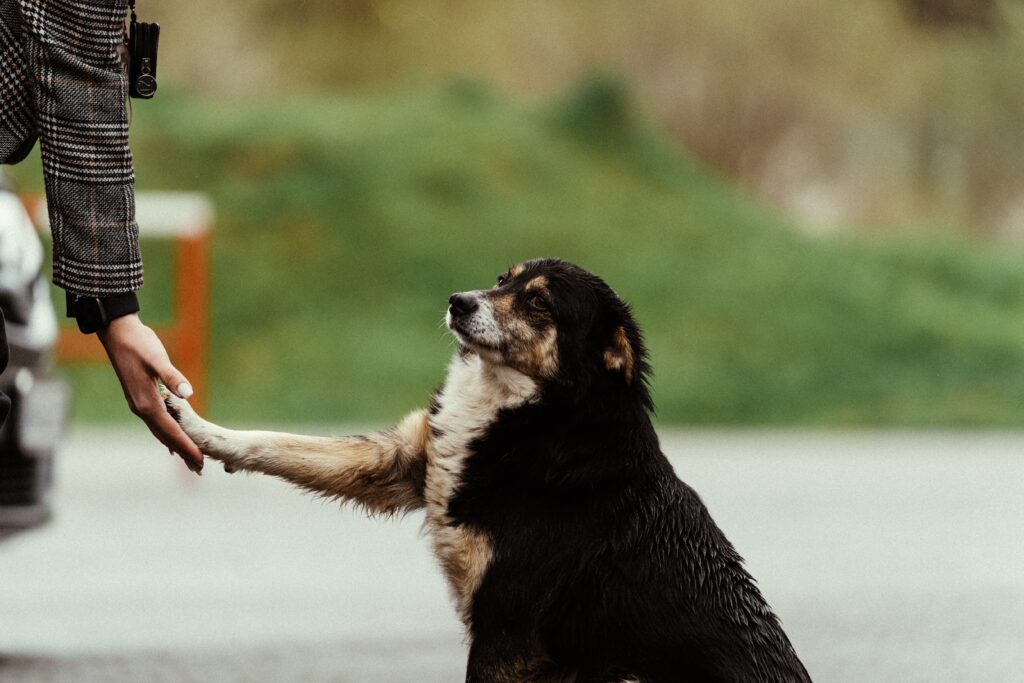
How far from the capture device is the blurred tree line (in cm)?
2012

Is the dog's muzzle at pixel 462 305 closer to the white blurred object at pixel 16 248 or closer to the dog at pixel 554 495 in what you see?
the dog at pixel 554 495

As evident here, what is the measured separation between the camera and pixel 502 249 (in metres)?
18.5

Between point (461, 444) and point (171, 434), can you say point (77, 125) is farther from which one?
point (461, 444)

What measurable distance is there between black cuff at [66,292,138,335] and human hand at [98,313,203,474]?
1 cm

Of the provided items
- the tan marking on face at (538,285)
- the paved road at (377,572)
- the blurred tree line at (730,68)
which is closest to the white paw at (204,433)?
the tan marking on face at (538,285)

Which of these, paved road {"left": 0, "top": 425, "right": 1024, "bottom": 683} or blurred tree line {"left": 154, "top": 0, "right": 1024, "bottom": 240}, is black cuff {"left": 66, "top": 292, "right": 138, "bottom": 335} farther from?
blurred tree line {"left": 154, "top": 0, "right": 1024, "bottom": 240}

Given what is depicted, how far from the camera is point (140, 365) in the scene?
317 cm

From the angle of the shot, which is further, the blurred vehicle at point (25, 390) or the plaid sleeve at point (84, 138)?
the blurred vehicle at point (25, 390)

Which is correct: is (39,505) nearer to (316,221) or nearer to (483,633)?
(483,633)

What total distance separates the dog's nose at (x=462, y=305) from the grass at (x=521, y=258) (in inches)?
431

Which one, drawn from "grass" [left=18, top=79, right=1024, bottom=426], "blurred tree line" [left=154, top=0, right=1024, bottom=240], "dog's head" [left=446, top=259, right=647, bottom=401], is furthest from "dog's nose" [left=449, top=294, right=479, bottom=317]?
"blurred tree line" [left=154, top=0, right=1024, bottom=240]

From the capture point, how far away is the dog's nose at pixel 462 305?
15.9 ft

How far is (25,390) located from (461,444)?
270 centimetres

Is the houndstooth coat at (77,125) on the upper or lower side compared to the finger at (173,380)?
upper
